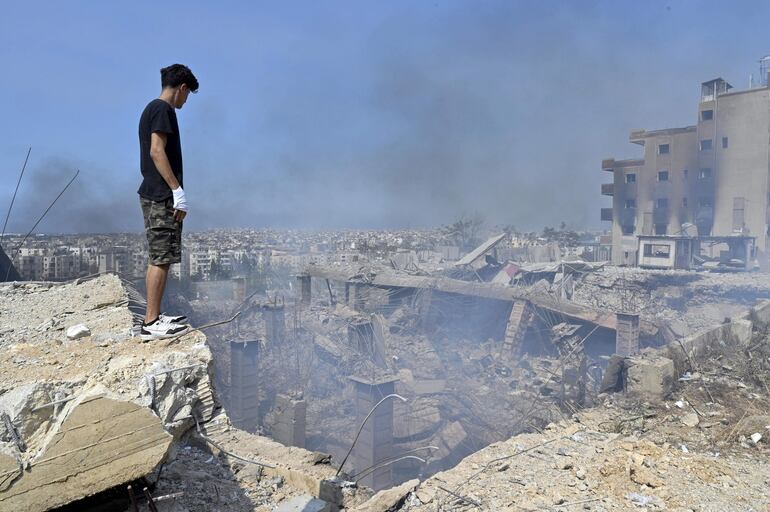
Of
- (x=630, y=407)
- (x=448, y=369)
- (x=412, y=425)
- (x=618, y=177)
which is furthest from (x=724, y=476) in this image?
(x=618, y=177)

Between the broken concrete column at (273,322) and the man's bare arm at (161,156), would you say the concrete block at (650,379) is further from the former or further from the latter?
the broken concrete column at (273,322)

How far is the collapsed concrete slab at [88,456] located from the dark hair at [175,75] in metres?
1.66

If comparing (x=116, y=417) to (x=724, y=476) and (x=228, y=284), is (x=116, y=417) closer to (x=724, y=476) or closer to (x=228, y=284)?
(x=724, y=476)

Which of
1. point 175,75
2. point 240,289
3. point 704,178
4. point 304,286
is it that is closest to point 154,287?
point 175,75

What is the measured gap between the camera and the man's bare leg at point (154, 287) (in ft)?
8.98

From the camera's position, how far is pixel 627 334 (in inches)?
472

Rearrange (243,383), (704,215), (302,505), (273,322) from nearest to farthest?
(302,505) < (243,383) < (273,322) < (704,215)

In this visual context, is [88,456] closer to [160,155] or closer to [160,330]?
[160,330]

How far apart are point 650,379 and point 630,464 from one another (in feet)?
9.59

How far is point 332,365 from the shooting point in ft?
46.5

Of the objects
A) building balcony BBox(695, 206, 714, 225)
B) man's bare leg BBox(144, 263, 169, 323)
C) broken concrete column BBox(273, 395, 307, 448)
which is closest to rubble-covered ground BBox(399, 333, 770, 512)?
man's bare leg BBox(144, 263, 169, 323)

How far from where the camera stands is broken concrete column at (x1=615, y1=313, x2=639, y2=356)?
11906mm

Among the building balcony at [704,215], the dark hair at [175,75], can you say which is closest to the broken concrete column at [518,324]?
the dark hair at [175,75]

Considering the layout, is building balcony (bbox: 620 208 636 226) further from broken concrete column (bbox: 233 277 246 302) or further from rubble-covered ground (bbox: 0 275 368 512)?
rubble-covered ground (bbox: 0 275 368 512)
